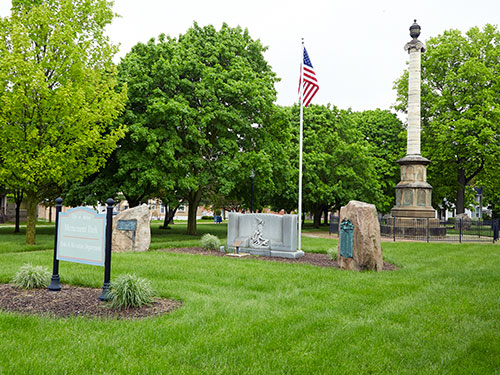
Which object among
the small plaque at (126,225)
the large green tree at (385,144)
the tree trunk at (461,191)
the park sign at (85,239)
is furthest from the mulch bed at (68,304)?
the tree trunk at (461,191)

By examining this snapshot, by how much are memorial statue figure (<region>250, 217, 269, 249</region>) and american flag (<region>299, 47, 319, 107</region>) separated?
4.66m

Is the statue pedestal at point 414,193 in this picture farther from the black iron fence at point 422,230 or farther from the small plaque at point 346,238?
the small plaque at point 346,238

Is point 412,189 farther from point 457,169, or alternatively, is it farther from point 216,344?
point 216,344

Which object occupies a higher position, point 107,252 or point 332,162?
point 332,162

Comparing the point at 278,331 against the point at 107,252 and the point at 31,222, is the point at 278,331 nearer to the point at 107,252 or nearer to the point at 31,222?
the point at 107,252

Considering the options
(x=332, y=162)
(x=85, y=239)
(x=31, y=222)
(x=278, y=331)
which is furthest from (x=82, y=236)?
(x=332, y=162)

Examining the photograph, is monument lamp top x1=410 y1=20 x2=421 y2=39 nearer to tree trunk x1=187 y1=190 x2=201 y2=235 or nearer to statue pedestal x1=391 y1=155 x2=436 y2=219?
statue pedestal x1=391 y1=155 x2=436 y2=219

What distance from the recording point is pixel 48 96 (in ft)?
51.1

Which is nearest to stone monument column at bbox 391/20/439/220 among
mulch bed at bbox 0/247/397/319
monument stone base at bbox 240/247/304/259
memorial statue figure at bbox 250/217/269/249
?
monument stone base at bbox 240/247/304/259

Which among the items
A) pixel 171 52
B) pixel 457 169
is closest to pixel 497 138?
pixel 457 169

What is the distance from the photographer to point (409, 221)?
1038 inches

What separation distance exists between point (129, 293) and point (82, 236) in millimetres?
1532

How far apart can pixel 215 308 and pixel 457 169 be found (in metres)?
36.5

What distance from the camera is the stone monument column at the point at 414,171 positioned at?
89.9 ft
